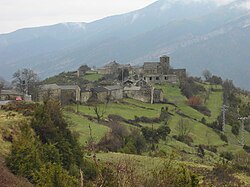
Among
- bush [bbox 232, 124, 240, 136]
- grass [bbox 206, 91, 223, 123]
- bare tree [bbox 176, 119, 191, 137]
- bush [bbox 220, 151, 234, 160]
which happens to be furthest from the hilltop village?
bush [bbox 220, 151, 234, 160]

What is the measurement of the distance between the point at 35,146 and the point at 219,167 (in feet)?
55.1

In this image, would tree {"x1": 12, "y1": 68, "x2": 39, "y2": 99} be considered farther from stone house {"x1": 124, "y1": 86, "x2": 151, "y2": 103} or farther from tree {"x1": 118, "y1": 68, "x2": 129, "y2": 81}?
tree {"x1": 118, "y1": 68, "x2": 129, "y2": 81}

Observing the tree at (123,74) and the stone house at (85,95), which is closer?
the stone house at (85,95)

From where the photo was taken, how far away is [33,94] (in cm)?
7662

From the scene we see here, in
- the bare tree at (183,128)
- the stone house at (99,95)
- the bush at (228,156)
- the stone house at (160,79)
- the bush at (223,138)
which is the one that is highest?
the stone house at (160,79)

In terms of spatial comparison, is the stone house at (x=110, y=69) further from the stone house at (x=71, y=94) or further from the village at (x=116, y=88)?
the stone house at (x=71, y=94)

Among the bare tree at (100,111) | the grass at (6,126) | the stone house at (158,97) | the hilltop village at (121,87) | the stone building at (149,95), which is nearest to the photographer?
the grass at (6,126)

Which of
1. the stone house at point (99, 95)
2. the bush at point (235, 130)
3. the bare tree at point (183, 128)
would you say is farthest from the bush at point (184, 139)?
the stone house at point (99, 95)

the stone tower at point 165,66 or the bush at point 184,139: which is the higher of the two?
the stone tower at point 165,66

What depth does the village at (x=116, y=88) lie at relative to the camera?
7700 centimetres

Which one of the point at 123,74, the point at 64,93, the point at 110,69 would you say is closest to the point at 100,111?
the point at 64,93

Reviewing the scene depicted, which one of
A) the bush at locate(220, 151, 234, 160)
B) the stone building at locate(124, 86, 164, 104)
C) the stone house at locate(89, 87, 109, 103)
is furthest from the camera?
the stone building at locate(124, 86, 164, 104)

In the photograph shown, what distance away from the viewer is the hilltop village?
78750 millimetres

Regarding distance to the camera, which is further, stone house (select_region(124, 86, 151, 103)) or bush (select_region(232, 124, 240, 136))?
stone house (select_region(124, 86, 151, 103))
